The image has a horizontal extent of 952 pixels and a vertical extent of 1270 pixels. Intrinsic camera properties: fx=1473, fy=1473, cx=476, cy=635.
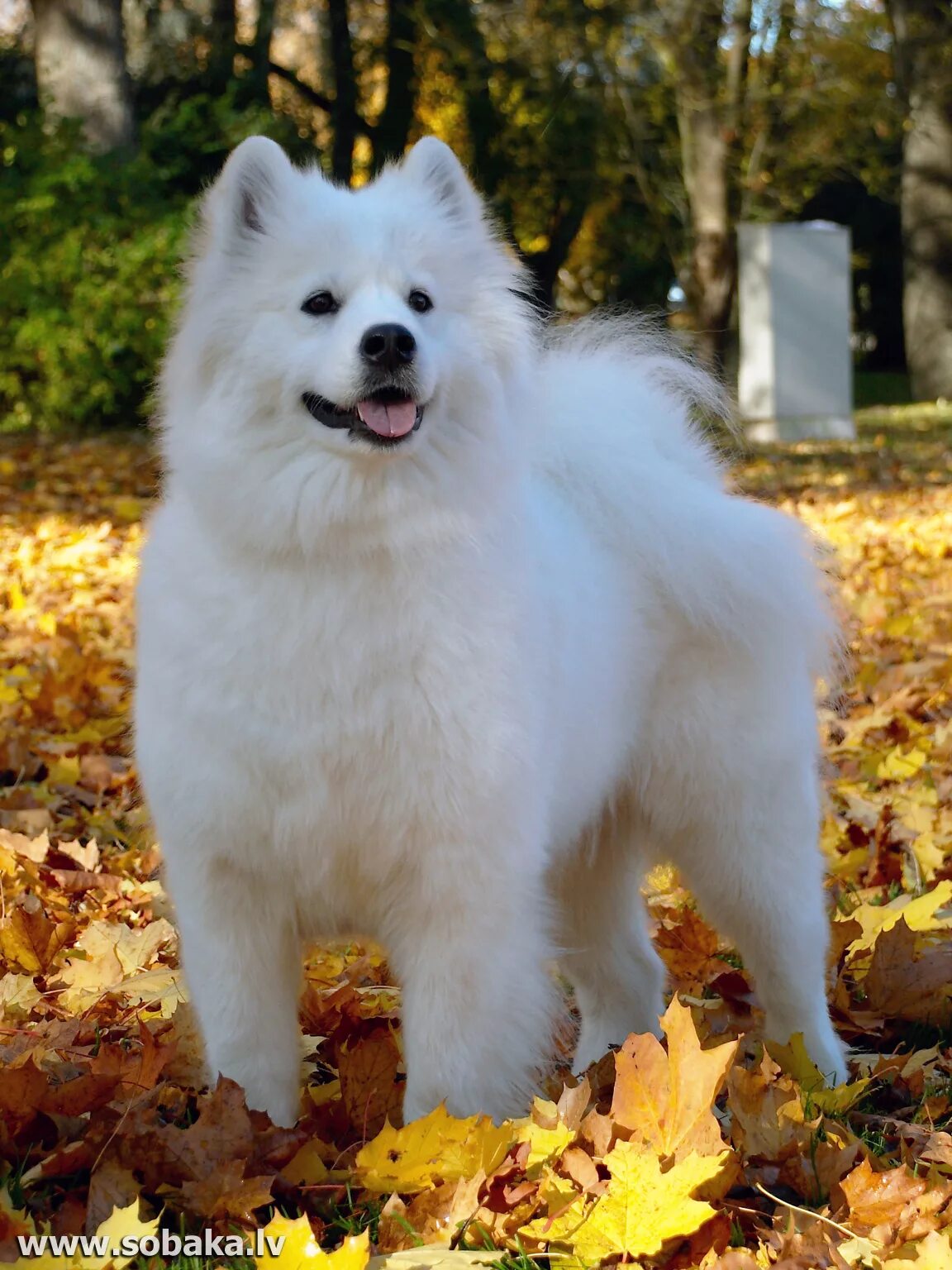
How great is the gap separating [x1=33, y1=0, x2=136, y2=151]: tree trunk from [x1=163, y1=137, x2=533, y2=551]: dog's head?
11.8 metres

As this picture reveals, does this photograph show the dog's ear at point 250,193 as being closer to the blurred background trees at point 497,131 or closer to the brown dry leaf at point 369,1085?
the brown dry leaf at point 369,1085

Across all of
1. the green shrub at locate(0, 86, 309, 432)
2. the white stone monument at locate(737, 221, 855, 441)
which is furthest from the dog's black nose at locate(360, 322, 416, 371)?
the white stone monument at locate(737, 221, 855, 441)

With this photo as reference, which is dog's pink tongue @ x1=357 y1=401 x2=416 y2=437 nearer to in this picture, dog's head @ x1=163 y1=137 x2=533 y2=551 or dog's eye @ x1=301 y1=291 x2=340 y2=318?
dog's head @ x1=163 y1=137 x2=533 y2=551

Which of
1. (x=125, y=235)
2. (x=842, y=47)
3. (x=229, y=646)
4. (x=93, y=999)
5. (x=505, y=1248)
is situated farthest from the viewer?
(x=842, y=47)

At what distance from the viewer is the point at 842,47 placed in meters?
19.2

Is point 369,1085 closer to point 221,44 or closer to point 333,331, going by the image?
point 333,331

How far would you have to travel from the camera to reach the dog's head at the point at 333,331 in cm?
244

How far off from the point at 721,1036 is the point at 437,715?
44.3 inches

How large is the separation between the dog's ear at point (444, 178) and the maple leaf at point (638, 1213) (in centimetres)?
171

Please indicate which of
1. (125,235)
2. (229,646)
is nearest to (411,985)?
(229,646)

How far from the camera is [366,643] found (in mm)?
2420

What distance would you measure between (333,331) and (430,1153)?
1.34m

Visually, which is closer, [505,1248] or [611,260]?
[505,1248]

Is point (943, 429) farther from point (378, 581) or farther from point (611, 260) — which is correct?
point (378, 581)
